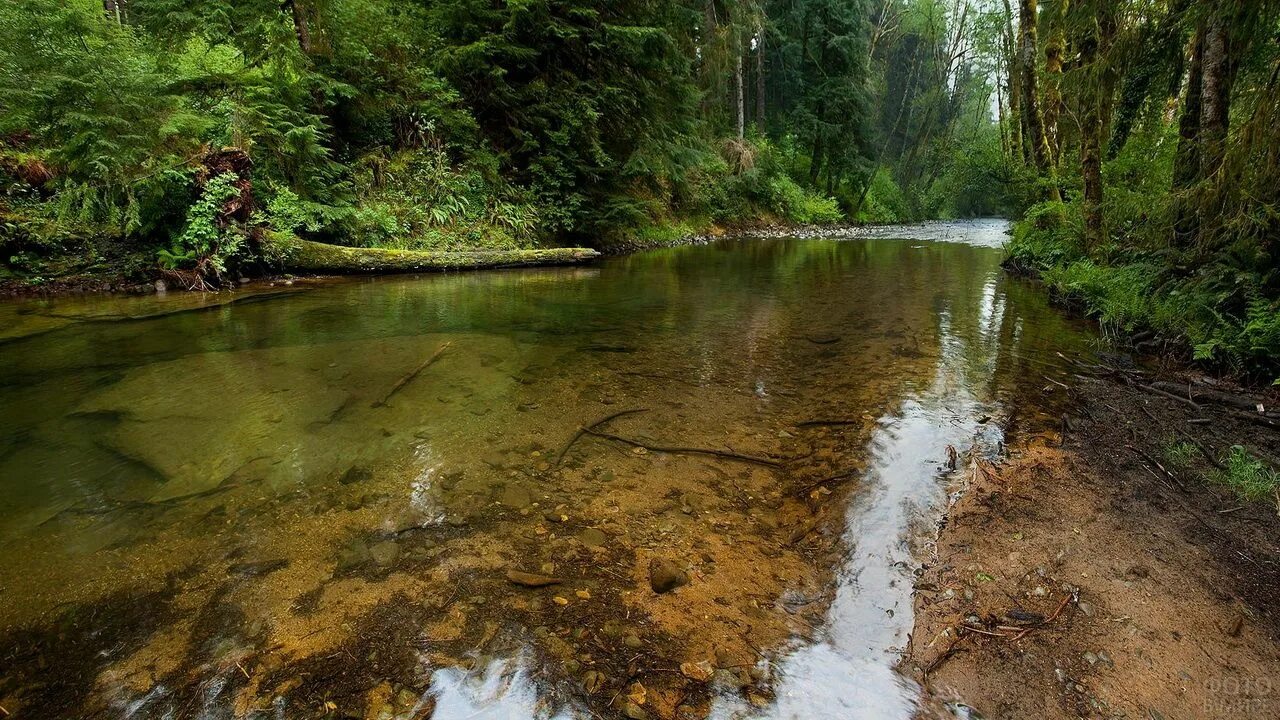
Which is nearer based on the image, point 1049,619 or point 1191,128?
point 1049,619

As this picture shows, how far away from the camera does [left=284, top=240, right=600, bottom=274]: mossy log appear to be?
950 centimetres

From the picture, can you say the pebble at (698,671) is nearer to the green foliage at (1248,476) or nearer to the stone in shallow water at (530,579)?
the stone in shallow water at (530,579)

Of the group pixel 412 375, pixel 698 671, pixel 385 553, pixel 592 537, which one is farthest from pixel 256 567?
pixel 412 375

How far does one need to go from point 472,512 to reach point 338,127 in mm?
11846

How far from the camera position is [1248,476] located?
300 cm

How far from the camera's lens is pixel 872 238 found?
2169 cm

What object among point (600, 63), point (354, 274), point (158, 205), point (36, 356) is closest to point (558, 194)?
point (600, 63)

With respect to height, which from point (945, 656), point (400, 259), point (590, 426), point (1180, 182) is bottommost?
point (945, 656)

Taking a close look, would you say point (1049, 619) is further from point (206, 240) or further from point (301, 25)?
point (301, 25)

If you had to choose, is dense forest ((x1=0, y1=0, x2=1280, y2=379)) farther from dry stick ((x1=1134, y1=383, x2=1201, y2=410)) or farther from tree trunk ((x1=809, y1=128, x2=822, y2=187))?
tree trunk ((x1=809, y1=128, x2=822, y2=187))

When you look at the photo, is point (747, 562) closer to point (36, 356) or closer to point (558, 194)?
point (36, 356)

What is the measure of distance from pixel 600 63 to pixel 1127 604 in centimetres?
1360

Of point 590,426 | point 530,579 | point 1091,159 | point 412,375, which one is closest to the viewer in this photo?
point 530,579

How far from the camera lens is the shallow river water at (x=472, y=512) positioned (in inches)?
75.5
